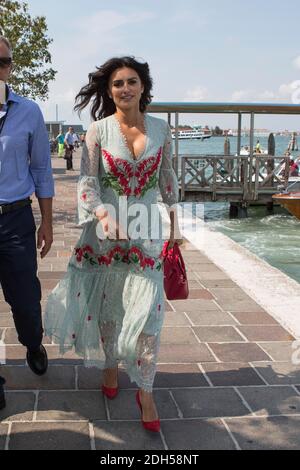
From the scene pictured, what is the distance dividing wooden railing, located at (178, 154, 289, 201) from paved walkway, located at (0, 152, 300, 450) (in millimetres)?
12303

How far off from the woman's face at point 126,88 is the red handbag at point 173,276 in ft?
2.57

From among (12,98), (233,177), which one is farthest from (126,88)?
(233,177)

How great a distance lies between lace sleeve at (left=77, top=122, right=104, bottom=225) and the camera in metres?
2.85

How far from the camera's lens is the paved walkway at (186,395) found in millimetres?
2730

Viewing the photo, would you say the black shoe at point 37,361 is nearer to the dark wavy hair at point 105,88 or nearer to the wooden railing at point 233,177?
the dark wavy hair at point 105,88

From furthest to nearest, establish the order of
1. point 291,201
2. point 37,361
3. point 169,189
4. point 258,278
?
point 291,201 → point 258,278 → point 37,361 → point 169,189

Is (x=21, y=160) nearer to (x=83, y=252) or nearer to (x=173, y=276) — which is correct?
(x=83, y=252)

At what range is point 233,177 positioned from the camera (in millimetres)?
17641

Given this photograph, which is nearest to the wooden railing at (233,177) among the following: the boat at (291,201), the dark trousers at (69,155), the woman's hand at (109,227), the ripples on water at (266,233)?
the ripples on water at (266,233)

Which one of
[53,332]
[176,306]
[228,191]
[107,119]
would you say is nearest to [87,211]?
[107,119]

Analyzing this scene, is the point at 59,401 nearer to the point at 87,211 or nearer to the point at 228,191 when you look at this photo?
the point at 87,211

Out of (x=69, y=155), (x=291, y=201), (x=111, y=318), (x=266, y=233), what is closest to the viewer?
(x=111, y=318)

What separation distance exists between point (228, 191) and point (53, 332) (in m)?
14.4

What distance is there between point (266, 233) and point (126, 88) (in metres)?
13.3
